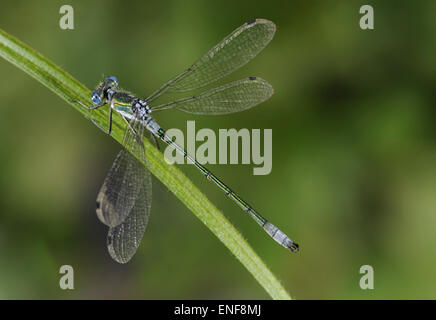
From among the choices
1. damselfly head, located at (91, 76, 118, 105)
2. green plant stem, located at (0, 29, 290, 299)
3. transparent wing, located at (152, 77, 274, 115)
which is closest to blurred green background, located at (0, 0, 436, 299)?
transparent wing, located at (152, 77, 274, 115)

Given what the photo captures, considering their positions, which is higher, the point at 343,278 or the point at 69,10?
the point at 69,10

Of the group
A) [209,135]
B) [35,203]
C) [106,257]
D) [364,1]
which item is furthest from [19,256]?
[364,1]

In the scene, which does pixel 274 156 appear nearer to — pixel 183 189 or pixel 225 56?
pixel 225 56

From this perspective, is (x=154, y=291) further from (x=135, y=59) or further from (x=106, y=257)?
(x=135, y=59)

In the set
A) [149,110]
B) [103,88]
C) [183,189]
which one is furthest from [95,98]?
[183,189]

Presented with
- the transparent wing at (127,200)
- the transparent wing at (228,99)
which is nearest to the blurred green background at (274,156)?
the transparent wing at (228,99)

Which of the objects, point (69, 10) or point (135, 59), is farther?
point (135, 59)

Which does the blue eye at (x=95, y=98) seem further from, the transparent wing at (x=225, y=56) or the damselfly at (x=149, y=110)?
the transparent wing at (x=225, y=56)
